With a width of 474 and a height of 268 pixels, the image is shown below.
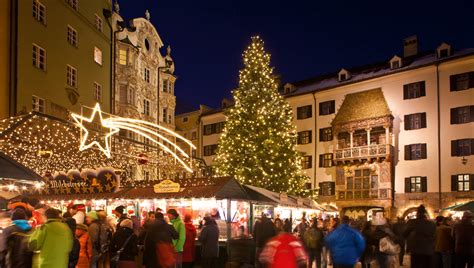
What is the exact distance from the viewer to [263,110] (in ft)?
125

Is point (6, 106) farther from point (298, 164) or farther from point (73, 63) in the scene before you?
point (298, 164)

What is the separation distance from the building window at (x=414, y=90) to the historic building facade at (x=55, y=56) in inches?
896

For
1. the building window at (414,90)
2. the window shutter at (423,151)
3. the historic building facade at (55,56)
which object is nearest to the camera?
the historic building facade at (55,56)

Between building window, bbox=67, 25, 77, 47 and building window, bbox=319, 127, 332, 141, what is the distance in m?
24.9

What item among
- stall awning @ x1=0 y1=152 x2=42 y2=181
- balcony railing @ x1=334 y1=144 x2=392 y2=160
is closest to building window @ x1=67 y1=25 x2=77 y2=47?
stall awning @ x1=0 y1=152 x2=42 y2=181

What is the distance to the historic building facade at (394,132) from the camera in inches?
1646

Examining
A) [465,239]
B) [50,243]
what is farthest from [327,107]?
[50,243]

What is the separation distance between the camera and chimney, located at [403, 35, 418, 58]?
49906mm

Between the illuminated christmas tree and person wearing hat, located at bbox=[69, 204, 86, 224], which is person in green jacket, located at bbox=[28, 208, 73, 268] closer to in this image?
person wearing hat, located at bbox=[69, 204, 86, 224]

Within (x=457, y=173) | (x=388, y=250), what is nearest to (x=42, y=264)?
(x=388, y=250)

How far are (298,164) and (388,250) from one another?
2548 cm

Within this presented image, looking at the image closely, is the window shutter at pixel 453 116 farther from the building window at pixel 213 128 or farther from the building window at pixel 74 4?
the building window at pixel 74 4

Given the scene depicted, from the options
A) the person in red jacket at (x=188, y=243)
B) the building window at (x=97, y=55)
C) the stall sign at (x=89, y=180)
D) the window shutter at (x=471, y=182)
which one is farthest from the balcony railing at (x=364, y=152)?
the person in red jacket at (x=188, y=243)

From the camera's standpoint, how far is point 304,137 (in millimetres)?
52469
